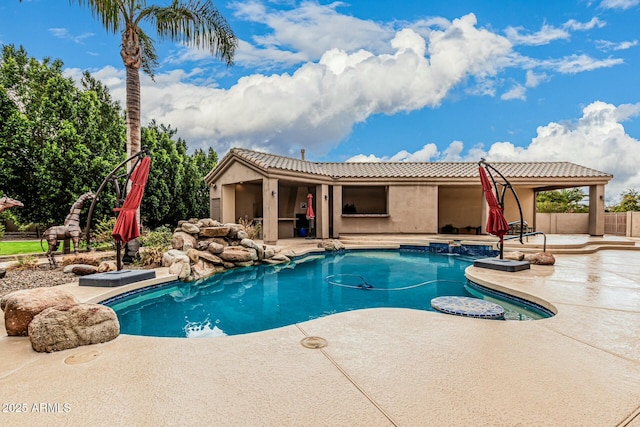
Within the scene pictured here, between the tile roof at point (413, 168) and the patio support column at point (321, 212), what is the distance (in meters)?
0.83

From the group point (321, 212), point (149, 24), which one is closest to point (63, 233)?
point (149, 24)

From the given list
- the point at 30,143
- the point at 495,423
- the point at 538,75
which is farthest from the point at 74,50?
the point at 538,75

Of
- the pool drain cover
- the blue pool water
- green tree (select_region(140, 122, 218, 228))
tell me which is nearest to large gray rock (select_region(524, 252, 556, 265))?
the blue pool water

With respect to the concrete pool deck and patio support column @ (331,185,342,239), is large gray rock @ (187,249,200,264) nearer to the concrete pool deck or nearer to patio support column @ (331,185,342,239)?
the concrete pool deck

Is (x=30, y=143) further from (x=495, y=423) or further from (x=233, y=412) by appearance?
(x=495, y=423)

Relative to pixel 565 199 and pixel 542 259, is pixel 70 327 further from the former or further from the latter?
pixel 565 199

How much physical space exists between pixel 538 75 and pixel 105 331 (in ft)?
57.5

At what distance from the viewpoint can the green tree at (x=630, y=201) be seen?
76.1 ft

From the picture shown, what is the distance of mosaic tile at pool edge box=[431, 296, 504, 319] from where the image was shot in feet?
15.2

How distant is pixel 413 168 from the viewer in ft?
61.9

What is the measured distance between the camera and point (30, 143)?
43.3ft

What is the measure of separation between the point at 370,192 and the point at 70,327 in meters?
17.4

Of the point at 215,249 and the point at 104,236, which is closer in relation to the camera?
the point at 215,249

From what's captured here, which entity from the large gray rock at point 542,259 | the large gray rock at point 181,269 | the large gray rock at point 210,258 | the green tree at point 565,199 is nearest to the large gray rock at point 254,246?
the large gray rock at point 210,258
